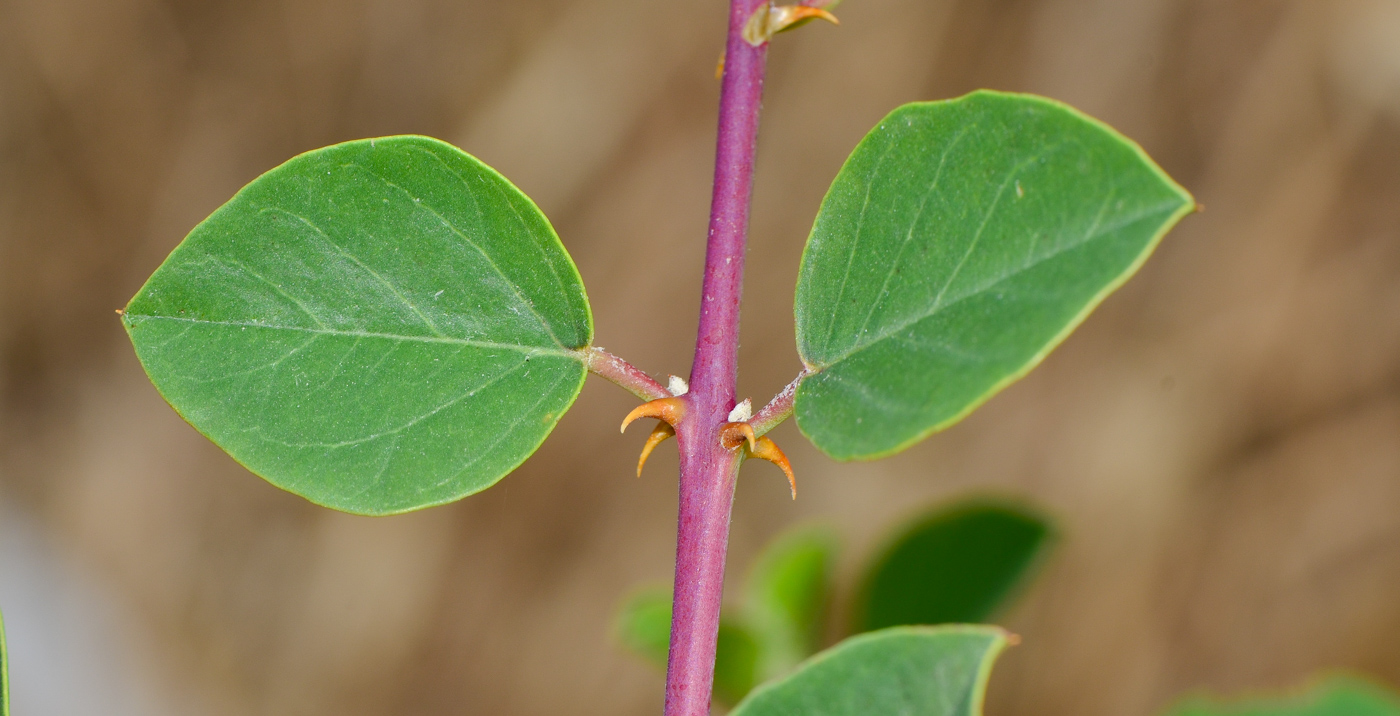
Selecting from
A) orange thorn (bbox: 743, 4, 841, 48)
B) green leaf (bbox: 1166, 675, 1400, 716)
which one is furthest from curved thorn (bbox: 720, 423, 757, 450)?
green leaf (bbox: 1166, 675, 1400, 716)

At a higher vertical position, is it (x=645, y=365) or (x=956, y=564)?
(x=645, y=365)

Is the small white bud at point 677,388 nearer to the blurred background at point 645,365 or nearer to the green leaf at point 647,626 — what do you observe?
the green leaf at point 647,626

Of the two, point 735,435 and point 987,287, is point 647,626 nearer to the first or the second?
point 735,435

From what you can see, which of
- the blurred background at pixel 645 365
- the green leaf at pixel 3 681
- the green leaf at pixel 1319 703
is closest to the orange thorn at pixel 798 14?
the green leaf at pixel 3 681

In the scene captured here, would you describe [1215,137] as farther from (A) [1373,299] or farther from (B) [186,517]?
(B) [186,517]

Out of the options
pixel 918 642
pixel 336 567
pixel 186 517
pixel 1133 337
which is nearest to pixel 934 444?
pixel 1133 337

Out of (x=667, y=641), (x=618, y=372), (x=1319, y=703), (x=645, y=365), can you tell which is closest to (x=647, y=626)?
(x=667, y=641)
